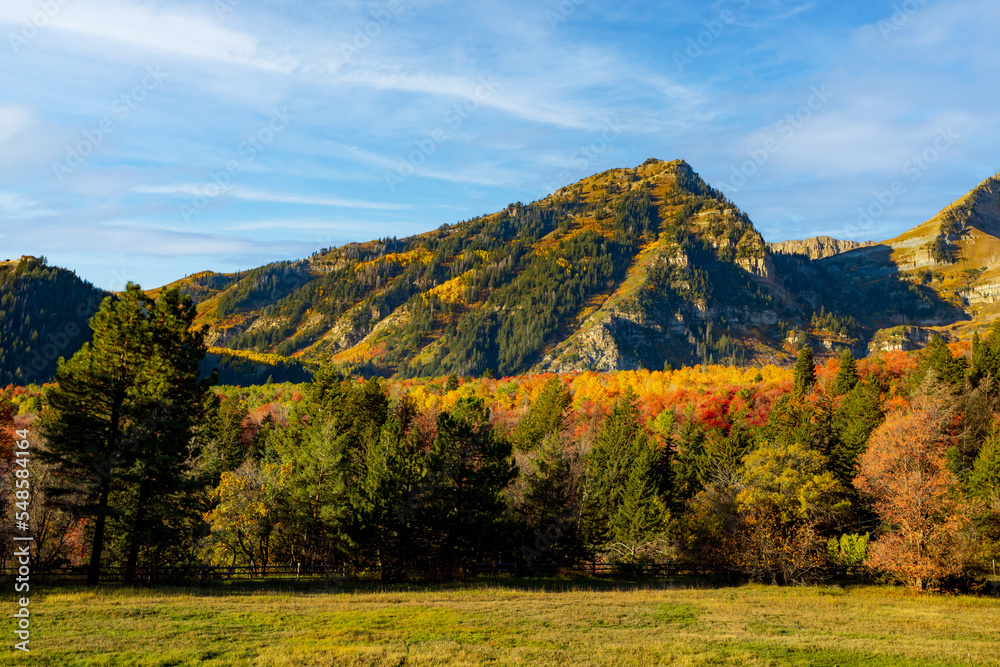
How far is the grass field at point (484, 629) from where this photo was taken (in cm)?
2184

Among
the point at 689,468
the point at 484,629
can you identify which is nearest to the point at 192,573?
the point at 484,629

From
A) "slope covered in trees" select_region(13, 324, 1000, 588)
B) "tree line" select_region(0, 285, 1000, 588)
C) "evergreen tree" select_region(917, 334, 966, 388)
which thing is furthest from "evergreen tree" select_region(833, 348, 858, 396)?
"tree line" select_region(0, 285, 1000, 588)

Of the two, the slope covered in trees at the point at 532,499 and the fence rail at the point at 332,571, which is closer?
the fence rail at the point at 332,571

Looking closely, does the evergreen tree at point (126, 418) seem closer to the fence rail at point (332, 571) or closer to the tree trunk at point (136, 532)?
the tree trunk at point (136, 532)

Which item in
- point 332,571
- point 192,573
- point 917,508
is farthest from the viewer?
point 917,508

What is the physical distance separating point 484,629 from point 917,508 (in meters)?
35.3

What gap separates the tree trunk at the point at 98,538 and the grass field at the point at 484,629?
1972 mm

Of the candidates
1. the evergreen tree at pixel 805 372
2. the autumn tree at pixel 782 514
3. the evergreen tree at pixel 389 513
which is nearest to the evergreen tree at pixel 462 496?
the evergreen tree at pixel 389 513

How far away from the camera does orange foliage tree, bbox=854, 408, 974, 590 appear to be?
45812mm

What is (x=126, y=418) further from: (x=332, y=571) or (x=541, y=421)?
(x=541, y=421)

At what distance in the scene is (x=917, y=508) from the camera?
46375 millimetres

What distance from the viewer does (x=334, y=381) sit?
60.9m

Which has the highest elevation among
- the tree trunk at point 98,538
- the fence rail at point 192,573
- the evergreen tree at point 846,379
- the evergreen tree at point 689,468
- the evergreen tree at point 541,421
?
the evergreen tree at point 846,379

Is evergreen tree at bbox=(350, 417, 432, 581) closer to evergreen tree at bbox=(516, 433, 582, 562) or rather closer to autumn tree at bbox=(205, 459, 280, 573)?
autumn tree at bbox=(205, 459, 280, 573)
